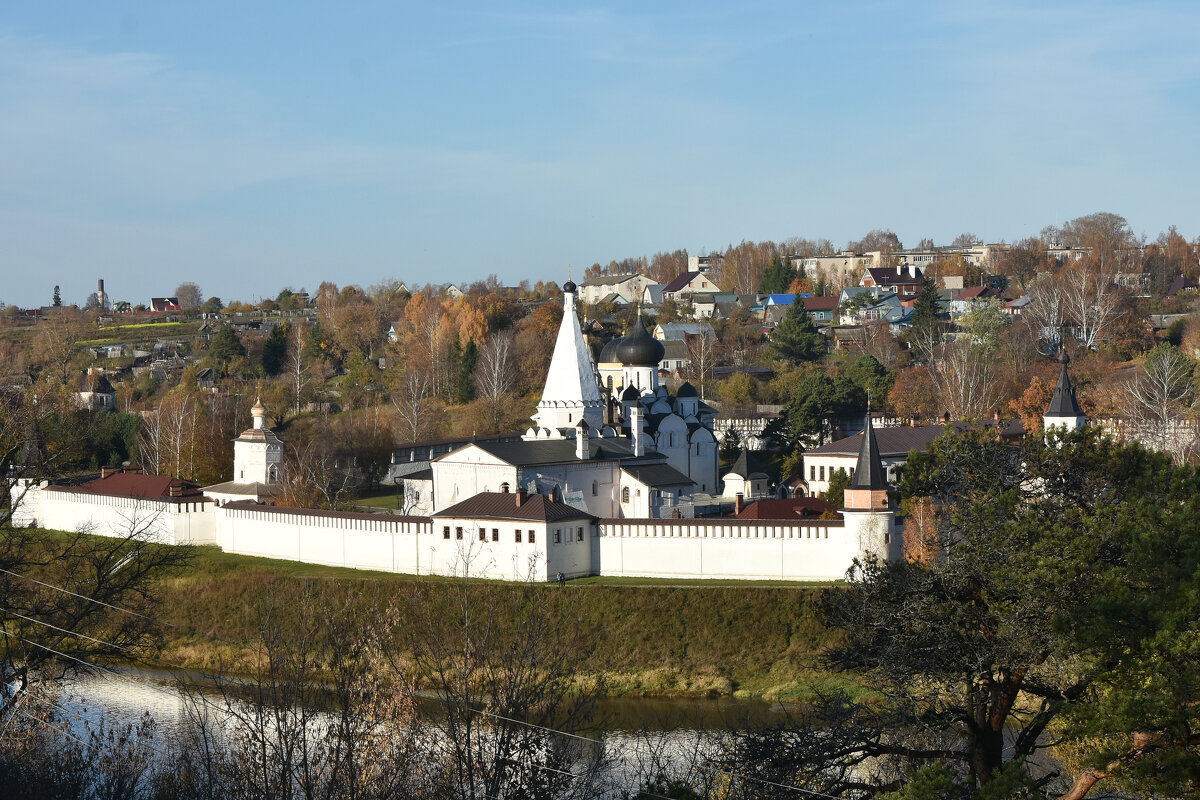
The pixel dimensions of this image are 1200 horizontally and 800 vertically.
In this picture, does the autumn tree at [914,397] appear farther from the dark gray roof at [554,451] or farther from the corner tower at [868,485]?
the corner tower at [868,485]

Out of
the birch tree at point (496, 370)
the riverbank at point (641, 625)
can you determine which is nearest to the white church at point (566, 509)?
the riverbank at point (641, 625)

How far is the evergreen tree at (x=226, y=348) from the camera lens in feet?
206

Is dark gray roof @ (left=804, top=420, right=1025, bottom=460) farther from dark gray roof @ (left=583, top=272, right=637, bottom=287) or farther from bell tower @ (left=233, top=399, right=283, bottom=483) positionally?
dark gray roof @ (left=583, top=272, right=637, bottom=287)

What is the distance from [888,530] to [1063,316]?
33.3m

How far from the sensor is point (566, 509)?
89.8 ft

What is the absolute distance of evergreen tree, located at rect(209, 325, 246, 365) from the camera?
62812 millimetres

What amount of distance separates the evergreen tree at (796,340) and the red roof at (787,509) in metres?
26.2

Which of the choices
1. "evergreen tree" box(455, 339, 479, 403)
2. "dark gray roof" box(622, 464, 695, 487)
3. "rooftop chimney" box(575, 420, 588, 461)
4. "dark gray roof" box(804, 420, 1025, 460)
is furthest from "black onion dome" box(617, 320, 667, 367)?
"evergreen tree" box(455, 339, 479, 403)

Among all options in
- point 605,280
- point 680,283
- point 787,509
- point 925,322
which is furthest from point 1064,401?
point 605,280

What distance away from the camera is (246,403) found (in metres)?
49.6

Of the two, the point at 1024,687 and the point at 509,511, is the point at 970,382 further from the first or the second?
the point at 1024,687

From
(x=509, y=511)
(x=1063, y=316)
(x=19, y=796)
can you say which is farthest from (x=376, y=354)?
(x=19, y=796)

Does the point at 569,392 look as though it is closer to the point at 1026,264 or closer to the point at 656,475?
the point at 656,475

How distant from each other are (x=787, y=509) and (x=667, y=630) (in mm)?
5477
